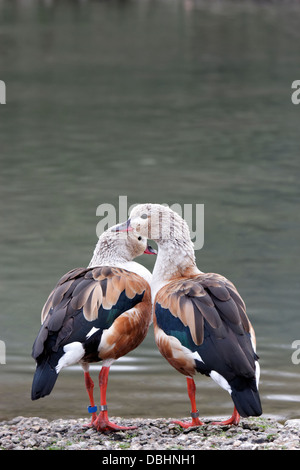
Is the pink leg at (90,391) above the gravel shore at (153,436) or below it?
above

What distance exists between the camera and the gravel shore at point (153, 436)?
216 inches

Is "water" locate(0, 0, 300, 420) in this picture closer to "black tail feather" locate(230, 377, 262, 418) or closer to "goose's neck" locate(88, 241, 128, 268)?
"goose's neck" locate(88, 241, 128, 268)

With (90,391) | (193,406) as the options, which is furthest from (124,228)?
(193,406)

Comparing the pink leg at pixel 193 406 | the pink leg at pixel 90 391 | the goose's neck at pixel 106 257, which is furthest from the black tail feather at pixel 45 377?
the goose's neck at pixel 106 257

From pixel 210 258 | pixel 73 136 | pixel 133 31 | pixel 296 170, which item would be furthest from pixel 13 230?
pixel 133 31

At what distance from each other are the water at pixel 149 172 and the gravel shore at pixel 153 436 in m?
0.63

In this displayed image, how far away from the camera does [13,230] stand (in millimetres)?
13266

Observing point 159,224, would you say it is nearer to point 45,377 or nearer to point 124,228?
point 124,228

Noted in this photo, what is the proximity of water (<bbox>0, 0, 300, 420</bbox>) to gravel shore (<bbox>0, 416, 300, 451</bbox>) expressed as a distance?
630 mm

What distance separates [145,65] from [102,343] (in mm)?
26189

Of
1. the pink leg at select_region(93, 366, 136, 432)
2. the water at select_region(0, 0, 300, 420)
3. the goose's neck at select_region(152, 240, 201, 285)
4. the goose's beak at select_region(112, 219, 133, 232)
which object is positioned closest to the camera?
Result: the pink leg at select_region(93, 366, 136, 432)

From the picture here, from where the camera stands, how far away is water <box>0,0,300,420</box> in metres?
7.74

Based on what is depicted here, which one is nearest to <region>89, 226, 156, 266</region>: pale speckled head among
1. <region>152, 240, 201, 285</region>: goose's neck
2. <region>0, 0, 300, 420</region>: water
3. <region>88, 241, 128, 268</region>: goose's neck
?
<region>88, 241, 128, 268</region>: goose's neck

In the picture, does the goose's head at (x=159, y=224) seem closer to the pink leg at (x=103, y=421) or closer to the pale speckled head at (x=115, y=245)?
the pale speckled head at (x=115, y=245)
